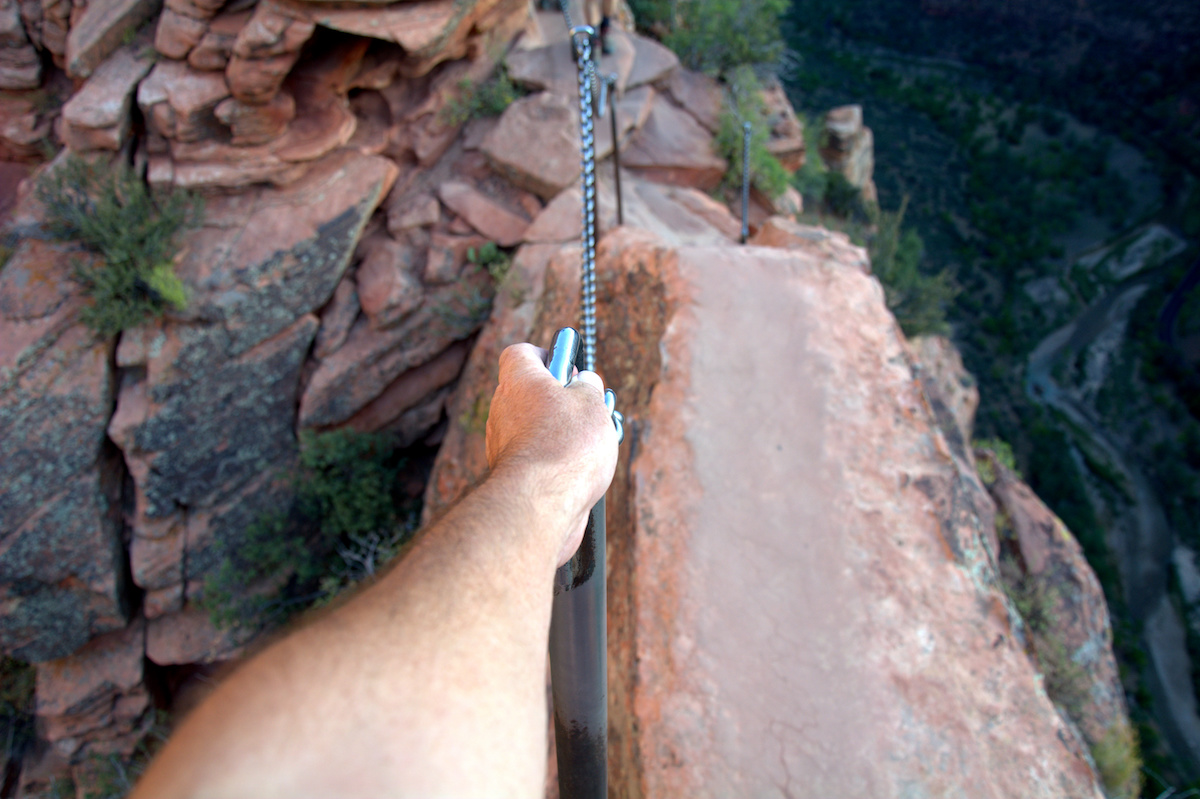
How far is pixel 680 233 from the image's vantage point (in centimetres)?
583

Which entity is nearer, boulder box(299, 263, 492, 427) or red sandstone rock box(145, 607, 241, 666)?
boulder box(299, 263, 492, 427)

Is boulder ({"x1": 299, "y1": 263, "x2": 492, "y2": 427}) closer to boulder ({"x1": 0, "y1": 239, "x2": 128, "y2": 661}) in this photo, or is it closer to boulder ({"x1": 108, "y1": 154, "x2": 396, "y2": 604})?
boulder ({"x1": 108, "y1": 154, "x2": 396, "y2": 604})

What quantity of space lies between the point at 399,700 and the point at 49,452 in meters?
6.07

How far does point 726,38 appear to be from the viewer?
718cm

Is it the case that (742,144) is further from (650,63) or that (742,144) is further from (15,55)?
(15,55)

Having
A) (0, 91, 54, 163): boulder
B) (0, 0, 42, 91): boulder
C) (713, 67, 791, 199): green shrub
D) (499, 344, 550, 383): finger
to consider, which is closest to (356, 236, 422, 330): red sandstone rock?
(0, 91, 54, 163): boulder

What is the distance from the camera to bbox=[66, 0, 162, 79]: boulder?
4.93 meters

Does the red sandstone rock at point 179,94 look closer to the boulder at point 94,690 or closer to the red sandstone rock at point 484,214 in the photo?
the red sandstone rock at point 484,214

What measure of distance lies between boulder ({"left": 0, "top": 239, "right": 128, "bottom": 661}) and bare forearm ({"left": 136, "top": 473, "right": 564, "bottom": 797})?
572 cm

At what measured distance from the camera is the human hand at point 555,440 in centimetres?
110

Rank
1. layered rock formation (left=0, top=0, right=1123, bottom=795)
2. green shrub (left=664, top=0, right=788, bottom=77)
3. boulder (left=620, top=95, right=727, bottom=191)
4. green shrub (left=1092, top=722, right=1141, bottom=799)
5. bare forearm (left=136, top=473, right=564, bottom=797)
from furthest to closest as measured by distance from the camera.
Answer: green shrub (left=664, top=0, right=788, bottom=77), boulder (left=620, top=95, right=727, bottom=191), green shrub (left=1092, top=722, right=1141, bottom=799), layered rock formation (left=0, top=0, right=1123, bottom=795), bare forearm (left=136, top=473, right=564, bottom=797)

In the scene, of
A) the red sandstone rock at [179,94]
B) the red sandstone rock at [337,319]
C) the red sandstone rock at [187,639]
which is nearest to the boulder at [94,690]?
the red sandstone rock at [187,639]

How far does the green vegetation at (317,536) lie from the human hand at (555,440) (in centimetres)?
446

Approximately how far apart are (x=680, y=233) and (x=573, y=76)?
1.90 meters
